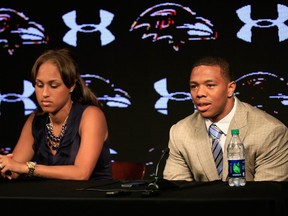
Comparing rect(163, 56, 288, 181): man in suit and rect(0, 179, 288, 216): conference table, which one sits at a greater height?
rect(163, 56, 288, 181): man in suit

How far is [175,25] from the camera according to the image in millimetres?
4848

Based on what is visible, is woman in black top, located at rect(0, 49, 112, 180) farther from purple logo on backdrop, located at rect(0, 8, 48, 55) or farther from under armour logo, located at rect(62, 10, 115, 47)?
purple logo on backdrop, located at rect(0, 8, 48, 55)

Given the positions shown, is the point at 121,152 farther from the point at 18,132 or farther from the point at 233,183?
the point at 233,183

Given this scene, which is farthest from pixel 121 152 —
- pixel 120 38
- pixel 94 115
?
pixel 94 115

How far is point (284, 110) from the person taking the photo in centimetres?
468

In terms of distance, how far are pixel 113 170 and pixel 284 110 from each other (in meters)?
1.76

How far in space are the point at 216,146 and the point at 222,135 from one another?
7cm

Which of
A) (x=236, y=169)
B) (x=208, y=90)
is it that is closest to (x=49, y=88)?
(x=208, y=90)

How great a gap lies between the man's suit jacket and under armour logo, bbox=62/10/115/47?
6.40ft

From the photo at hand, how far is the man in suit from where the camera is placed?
304 centimetres

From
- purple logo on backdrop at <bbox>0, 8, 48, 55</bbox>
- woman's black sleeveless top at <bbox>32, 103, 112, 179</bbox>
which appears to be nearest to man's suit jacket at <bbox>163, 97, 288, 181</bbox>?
woman's black sleeveless top at <bbox>32, 103, 112, 179</bbox>

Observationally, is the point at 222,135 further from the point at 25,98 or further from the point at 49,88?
the point at 25,98

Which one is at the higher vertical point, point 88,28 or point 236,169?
point 88,28

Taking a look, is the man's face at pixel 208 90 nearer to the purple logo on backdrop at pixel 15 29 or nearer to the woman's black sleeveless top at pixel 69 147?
the woman's black sleeveless top at pixel 69 147
